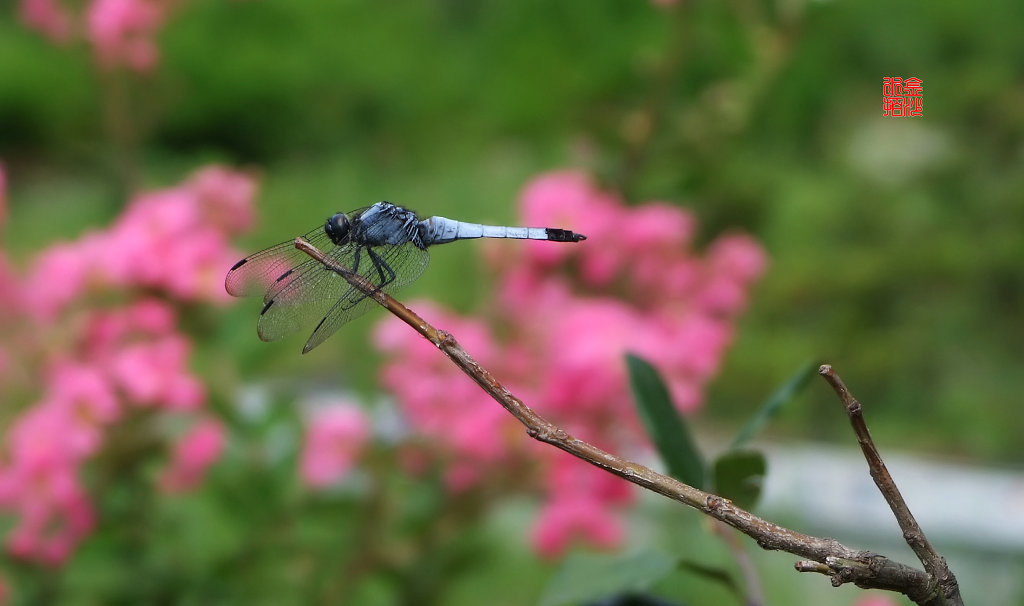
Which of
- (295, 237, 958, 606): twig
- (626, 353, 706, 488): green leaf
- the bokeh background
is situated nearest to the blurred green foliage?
the bokeh background

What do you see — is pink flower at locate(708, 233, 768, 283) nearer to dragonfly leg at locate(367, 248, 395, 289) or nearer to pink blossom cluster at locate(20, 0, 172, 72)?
dragonfly leg at locate(367, 248, 395, 289)

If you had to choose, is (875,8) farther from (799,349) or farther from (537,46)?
(799,349)

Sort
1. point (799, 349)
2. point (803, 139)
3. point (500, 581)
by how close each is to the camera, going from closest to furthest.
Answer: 1. point (500, 581)
2. point (799, 349)
3. point (803, 139)

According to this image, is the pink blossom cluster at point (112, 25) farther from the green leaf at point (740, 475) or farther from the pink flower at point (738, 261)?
the green leaf at point (740, 475)

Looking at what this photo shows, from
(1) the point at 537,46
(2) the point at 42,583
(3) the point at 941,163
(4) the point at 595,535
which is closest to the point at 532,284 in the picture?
(4) the point at 595,535

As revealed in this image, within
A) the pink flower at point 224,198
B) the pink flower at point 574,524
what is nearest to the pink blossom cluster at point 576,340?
the pink flower at point 574,524
